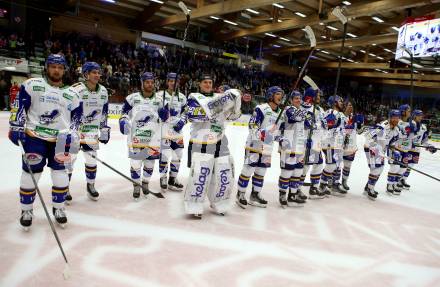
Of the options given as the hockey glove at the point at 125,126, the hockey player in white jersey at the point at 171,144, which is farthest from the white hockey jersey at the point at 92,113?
the hockey player in white jersey at the point at 171,144

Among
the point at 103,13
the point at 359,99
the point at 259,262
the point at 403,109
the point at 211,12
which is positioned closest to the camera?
the point at 259,262

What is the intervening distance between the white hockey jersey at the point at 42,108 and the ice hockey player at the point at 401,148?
16.5ft

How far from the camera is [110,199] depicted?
4.09 meters

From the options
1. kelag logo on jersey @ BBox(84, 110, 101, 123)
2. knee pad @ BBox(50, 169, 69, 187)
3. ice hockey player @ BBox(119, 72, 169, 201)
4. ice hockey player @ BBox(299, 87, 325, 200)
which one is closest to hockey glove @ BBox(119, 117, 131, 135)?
ice hockey player @ BBox(119, 72, 169, 201)

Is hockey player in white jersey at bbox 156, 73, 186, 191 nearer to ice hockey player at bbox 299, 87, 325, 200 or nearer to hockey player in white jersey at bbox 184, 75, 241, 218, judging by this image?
hockey player in white jersey at bbox 184, 75, 241, 218

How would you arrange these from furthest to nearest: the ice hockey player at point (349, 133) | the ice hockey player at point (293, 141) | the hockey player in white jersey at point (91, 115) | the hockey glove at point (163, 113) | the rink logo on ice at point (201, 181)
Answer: the ice hockey player at point (349, 133) → the ice hockey player at point (293, 141) → the hockey glove at point (163, 113) → the hockey player in white jersey at point (91, 115) → the rink logo on ice at point (201, 181)

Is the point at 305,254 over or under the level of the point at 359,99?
under

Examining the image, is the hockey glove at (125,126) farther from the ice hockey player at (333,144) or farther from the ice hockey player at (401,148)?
the ice hockey player at (401,148)

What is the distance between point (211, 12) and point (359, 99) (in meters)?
19.6

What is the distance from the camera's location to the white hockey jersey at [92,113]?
378 cm

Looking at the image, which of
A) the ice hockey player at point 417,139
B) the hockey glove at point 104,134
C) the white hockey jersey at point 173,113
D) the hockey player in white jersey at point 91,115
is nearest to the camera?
the hockey player in white jersey at point 91,115

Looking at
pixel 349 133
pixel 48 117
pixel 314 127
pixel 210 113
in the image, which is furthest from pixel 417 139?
pixel 48 117

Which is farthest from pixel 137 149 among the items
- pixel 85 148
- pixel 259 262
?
pixel 259 262

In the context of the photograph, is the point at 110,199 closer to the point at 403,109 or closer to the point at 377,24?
the point at 403,109
